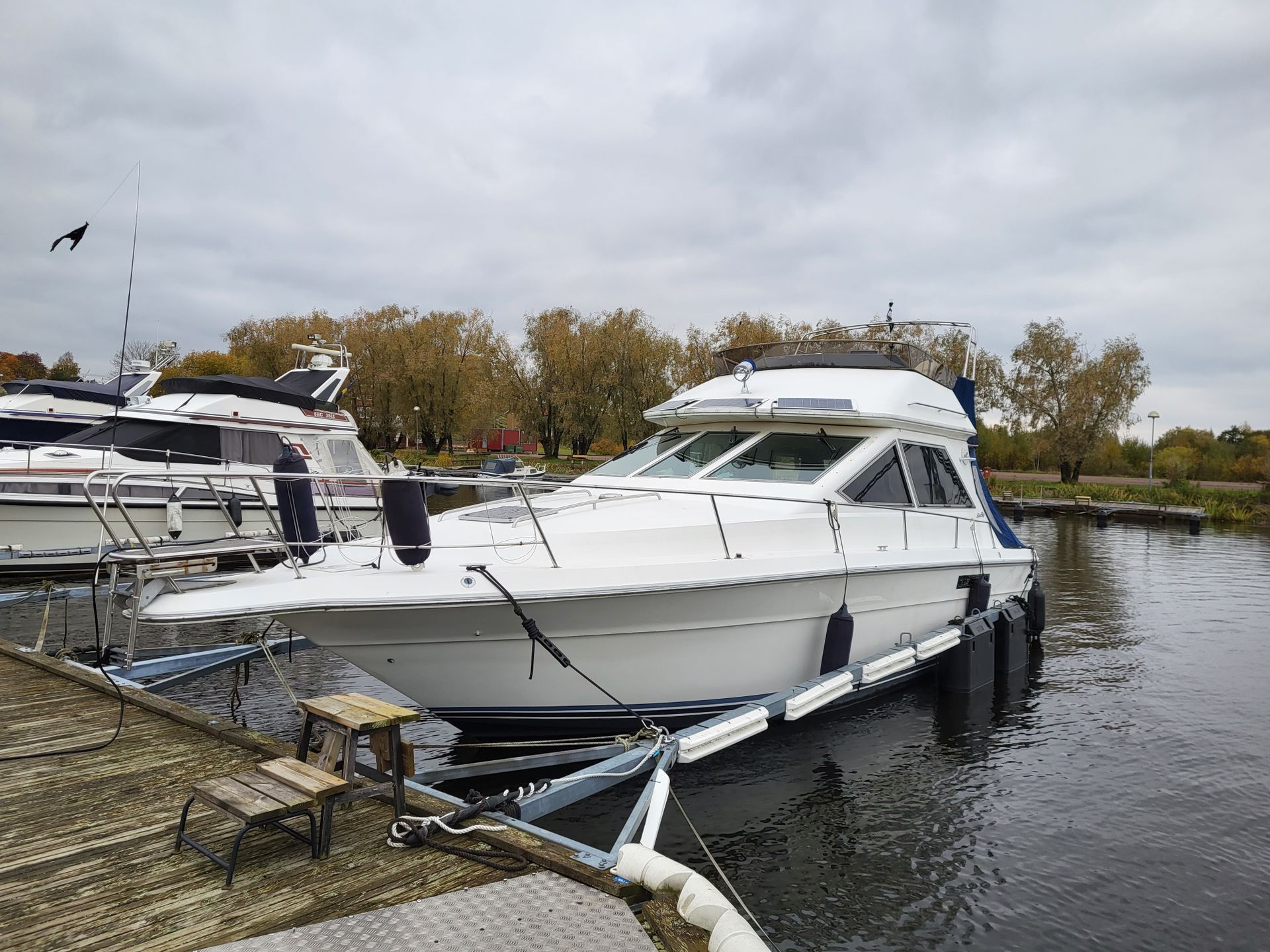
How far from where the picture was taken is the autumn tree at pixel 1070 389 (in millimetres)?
40094

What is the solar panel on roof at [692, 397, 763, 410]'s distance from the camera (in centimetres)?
756

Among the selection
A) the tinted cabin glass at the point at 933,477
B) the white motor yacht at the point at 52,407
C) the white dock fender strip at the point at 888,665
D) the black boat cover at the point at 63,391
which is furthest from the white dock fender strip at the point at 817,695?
the black boat cover at the point at 63,391

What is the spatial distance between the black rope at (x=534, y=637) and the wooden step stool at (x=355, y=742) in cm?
100

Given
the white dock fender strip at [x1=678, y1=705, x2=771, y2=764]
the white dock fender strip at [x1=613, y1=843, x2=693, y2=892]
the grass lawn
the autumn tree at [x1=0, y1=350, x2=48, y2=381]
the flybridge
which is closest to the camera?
the white dock fender strip at [x1=613, y1=843, x2=693, y2=892]

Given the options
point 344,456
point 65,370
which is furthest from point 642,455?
point 65,370

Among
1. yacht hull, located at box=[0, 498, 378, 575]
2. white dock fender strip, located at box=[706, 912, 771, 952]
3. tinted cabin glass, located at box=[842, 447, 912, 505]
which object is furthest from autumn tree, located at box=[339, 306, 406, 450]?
white dock fender strip, located at box=[706, 912, 771, 952]

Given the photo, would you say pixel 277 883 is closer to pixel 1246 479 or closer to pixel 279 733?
pixel 279 733

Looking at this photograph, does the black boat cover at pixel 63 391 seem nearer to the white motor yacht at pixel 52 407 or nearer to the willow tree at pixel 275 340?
the white motor yacht at pixel 52 407

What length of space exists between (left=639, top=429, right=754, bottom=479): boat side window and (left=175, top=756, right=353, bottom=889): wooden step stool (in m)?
4.45

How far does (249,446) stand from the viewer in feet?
53.1

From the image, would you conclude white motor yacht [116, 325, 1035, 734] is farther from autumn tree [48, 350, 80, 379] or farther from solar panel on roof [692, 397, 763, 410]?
autumn tree [48, 350, 80, 379]

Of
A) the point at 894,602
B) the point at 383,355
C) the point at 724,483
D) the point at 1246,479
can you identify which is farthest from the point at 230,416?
the point at 1246,479

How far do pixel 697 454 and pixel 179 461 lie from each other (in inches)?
487

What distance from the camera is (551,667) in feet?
17.7
